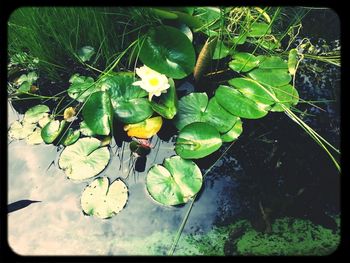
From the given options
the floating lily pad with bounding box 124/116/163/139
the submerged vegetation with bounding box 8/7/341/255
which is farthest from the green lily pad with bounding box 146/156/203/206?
the floating lily pad with bounding box 124/116/163/139

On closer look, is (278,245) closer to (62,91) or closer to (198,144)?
(198,144)

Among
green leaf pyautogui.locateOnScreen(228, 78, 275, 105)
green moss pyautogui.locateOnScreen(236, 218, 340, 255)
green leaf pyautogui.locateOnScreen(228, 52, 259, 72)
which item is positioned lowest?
green moss pyautogui.locateOnScreen(236, 218, 340, 255)

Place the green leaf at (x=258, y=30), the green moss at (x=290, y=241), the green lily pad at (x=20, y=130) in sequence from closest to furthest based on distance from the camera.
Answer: the green moss at (x=290, y=241), the green lily pad at (x=20, y=130), the green leaf at (x=258, y=30)

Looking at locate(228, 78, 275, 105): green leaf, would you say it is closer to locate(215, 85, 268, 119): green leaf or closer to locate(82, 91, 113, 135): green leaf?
locate(215, 85, 268, 119): green leaf

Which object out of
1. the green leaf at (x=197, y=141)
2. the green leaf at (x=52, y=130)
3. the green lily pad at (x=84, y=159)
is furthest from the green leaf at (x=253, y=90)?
the green leaf at (x=52, y=130)

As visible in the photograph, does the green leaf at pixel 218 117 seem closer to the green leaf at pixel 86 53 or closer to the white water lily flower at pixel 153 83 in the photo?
the white water lily flower at pixel 153 83
